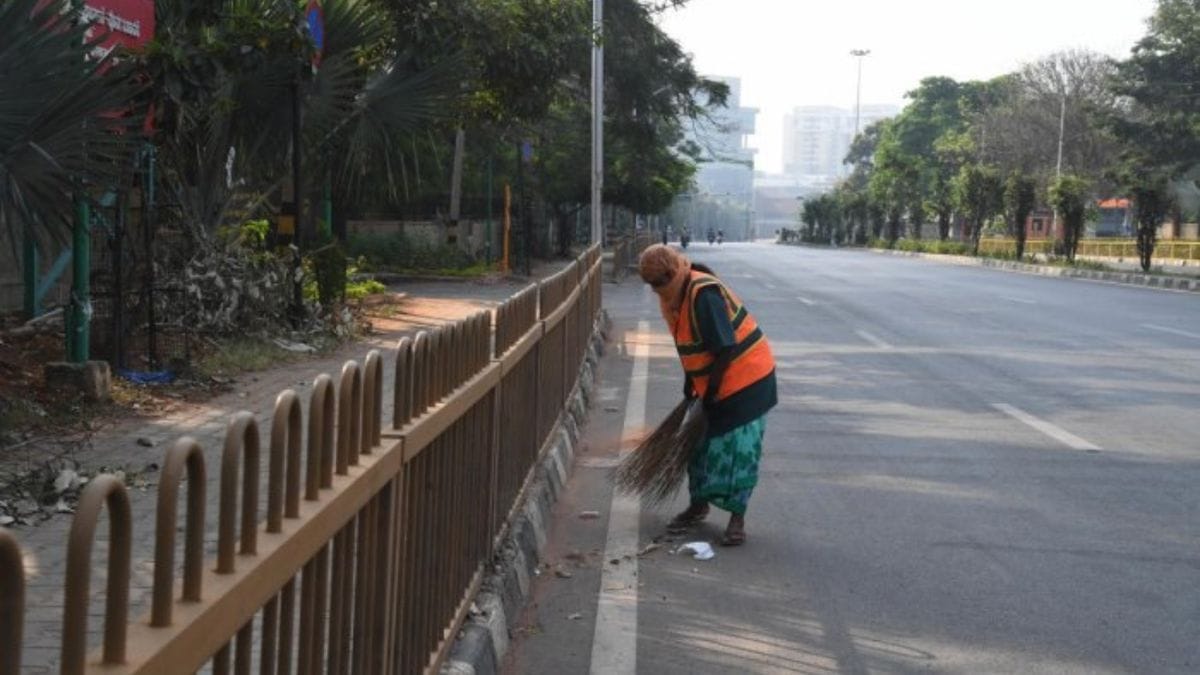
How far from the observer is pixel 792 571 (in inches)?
225

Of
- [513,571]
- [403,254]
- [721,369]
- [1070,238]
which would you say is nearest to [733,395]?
[721,369]

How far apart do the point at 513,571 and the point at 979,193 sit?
55537 millimetres

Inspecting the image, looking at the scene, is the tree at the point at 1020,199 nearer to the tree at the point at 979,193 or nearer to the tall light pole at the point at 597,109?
the tree at the point at 979,193

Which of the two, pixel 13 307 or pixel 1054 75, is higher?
pixel 1054 75

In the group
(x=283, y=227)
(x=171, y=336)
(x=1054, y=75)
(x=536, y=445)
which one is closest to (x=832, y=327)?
(x=283, y=227)

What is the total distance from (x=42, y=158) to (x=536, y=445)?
2.78 m

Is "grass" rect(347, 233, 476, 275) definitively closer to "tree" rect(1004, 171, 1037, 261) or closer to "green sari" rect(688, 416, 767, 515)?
"green sari" rect(688, 416, 767, 515)

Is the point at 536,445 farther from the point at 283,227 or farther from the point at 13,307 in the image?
the point at 283,227

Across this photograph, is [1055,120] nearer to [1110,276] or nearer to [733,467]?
[1110,276]

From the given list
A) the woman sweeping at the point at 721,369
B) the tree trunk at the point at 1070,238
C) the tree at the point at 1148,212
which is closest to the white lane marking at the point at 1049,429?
the woman sweeping at the point at 721,369

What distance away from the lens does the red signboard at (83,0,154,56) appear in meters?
8.42

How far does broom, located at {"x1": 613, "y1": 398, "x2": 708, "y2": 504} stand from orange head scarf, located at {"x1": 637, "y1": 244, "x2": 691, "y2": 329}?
0.49 meters

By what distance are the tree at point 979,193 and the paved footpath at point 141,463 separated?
46.5 meters

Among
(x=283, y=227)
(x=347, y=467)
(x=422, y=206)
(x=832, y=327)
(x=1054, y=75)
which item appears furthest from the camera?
(x=1054, y=75)
